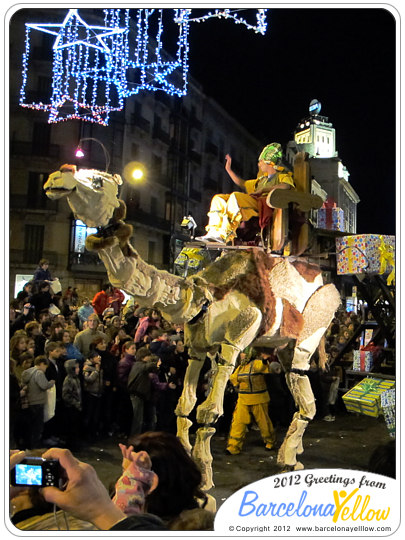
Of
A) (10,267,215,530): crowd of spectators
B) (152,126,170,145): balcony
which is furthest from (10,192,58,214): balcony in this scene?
(152,126,170,145): balcony

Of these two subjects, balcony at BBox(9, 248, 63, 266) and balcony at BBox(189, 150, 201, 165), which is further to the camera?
balcony at BBox(189, 150, 201, 165)

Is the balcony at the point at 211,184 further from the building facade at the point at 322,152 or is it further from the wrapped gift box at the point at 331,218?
the wrapped gift box at the point at 331,218

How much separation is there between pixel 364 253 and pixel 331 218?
0.34 metres

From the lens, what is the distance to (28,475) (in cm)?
239

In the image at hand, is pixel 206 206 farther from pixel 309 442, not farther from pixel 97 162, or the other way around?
pixel 309 442

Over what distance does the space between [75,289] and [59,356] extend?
128 centimetres

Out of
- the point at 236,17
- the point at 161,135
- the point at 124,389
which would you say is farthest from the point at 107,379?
the point at 236,17

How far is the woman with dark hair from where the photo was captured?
2453 millimetres

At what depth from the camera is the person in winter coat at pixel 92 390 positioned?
4047 mm

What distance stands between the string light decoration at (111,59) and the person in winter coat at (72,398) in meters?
1.80

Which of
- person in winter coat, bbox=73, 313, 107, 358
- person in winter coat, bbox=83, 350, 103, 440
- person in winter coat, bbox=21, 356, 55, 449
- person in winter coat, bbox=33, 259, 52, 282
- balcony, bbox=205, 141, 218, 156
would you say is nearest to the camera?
person in winter coat, bbox=21, 356, 55, 449

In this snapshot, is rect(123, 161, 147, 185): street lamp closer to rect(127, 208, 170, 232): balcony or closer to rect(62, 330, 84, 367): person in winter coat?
rect(127, 208, 170, 232): balcony

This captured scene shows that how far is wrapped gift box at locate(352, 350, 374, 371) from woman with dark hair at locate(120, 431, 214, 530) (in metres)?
2.42

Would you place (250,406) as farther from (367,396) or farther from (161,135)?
(161,135)
